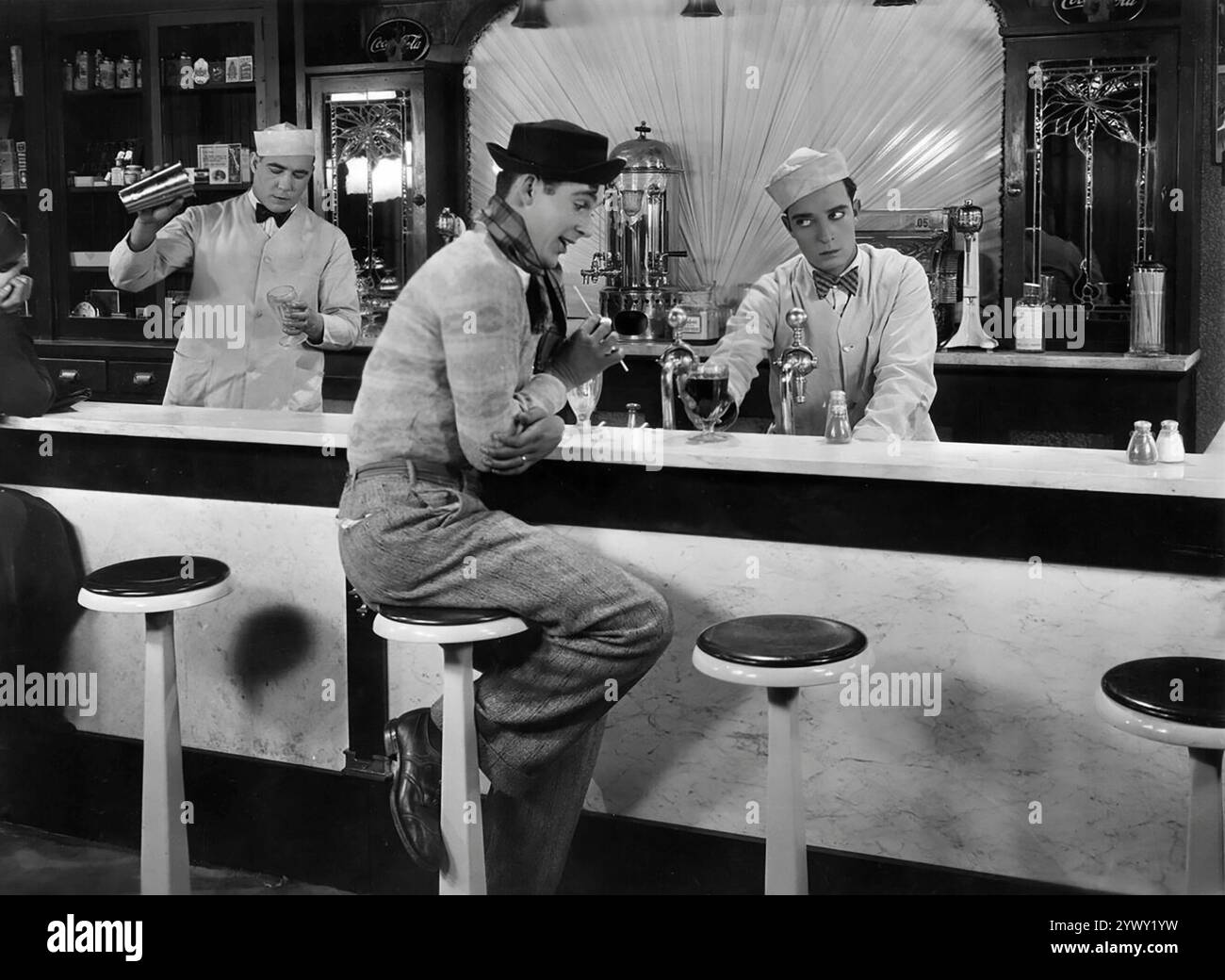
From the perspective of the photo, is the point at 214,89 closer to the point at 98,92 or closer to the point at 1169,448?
the point at 98,92

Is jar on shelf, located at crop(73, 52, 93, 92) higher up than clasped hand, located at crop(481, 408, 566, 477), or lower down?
higher up

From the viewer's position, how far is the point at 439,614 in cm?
236

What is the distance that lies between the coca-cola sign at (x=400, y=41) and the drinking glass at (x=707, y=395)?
321 centimetres

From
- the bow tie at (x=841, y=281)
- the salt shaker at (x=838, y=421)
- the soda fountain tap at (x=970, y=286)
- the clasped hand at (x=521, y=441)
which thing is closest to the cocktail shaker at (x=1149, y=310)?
the soda fountain tap at (x=970, y=286)

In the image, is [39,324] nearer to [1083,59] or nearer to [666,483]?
[666,483]

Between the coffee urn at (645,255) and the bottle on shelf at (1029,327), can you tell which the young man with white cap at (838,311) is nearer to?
the bottle on shelf at (1029,327)

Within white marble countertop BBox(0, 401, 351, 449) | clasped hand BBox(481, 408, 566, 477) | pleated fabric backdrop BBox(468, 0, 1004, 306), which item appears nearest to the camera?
clasped hand BBox(481, 408, 566, 477)

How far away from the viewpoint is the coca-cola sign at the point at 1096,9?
179 inches

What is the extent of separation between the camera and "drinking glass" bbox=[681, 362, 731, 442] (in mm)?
2809

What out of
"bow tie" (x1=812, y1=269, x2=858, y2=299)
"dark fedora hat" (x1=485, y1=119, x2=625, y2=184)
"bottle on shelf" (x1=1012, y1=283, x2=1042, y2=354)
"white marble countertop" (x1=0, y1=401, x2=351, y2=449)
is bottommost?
"white marble countertop" (x1=0, y1=401, x2=351, y2=449)

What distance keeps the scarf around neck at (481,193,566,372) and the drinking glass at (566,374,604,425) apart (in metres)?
0.17

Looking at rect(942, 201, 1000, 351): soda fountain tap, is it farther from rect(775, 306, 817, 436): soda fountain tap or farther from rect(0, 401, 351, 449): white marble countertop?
rect(0, 401, 351, 449): white marble countertop

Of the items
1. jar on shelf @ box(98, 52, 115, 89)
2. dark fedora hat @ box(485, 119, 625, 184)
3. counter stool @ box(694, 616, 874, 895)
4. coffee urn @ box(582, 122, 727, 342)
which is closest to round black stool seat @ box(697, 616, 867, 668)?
counter stool @ box(694, 616, 874, 895)

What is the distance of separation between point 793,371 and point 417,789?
46.3 inches
